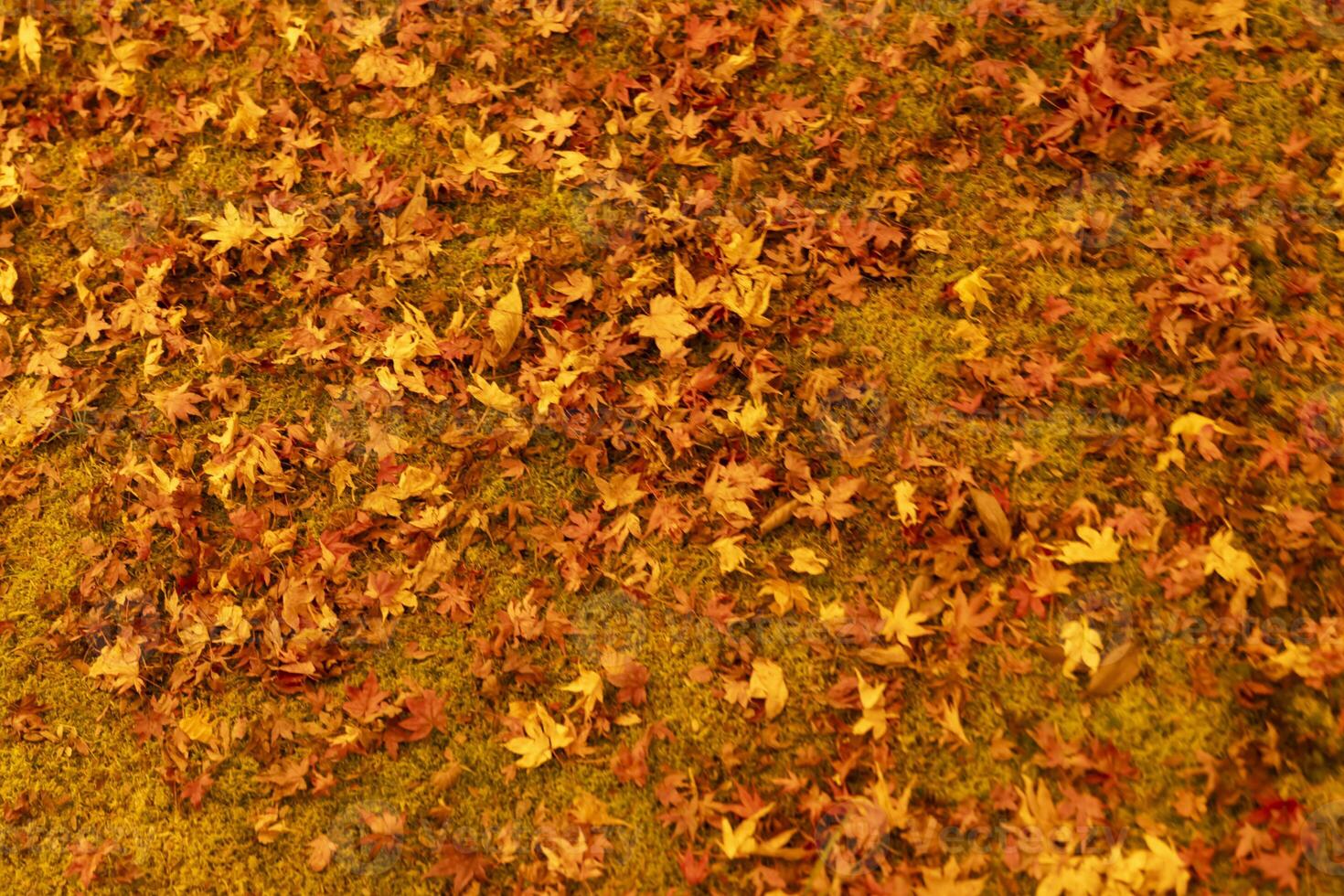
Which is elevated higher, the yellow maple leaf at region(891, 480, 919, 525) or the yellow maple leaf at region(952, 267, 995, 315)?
the yellow maple leaf at region(952, 267, 995, 315)

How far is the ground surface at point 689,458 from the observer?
2812 mm

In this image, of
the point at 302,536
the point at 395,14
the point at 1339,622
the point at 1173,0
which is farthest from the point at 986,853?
the point at 395,14

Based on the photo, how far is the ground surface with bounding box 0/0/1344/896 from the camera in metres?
2.81

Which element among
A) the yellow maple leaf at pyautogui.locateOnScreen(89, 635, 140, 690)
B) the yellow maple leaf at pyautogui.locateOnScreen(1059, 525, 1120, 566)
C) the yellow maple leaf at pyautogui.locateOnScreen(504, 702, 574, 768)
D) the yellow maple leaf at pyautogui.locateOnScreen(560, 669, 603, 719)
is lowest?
the yellow maple leaf at pyautogui.locateOnScreen(89, 635, 140, 690)

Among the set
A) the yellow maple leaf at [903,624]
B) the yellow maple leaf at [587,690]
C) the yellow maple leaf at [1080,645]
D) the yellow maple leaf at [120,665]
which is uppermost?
the yellow maple leaf at [1080,645]

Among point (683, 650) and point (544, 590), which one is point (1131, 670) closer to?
point (683, 650)

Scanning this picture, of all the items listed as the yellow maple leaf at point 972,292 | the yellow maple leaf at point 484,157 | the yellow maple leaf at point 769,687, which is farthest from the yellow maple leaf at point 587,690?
the yellow maple leaf at point 484,157

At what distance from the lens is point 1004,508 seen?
3.03m

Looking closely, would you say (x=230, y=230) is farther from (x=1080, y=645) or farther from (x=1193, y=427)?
(x=1193, y=427)

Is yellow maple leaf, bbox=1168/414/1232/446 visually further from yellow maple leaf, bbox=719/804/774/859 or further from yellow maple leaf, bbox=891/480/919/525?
yellow maple leaf, bbox=719/804/774/859

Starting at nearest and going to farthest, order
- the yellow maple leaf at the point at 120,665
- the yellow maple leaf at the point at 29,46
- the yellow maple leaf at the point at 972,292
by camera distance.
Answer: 1. the yellow maple leaf at the point at 120,665
2. the yellow maple leaf at the point at 972,292
3. the yellow maple leaf at the point at 29,46

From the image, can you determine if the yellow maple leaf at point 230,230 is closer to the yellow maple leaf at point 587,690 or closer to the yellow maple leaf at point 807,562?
the yellow maple leaf at point 587,690

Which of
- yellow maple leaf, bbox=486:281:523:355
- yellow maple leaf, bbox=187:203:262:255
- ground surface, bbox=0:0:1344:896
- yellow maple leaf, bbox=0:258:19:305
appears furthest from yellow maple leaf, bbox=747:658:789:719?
yellow maple leaf, bbox=0:258:19:305

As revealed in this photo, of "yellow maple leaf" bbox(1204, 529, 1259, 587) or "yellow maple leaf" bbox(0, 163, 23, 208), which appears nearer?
"yellow maple leaf" bbox(1204, 529, 1259, 587)
